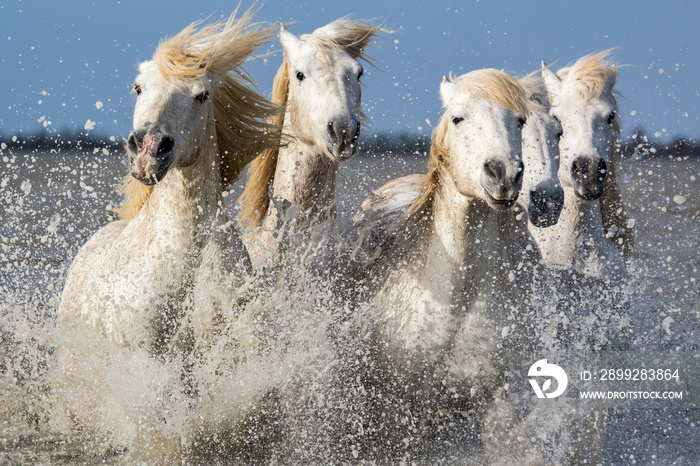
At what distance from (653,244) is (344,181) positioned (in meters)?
5.04

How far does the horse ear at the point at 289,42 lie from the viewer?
140 inches

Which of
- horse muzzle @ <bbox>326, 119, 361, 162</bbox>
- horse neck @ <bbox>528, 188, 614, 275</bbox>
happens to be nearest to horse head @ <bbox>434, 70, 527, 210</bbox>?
horse muzzle @ <bbox>326, 119, 361, 162</bbox>

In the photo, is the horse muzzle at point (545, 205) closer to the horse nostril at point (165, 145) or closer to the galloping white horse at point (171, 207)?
the galloping white horse at point (171, 207)

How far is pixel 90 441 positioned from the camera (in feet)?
12.0

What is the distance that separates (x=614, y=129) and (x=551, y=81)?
0.49 meters

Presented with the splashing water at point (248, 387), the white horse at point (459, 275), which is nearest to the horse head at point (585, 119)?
the white horse at point (459, 275)

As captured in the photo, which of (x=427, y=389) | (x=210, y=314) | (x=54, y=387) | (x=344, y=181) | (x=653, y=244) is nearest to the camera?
(x=210, y=314)

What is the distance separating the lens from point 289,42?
11.9 ft

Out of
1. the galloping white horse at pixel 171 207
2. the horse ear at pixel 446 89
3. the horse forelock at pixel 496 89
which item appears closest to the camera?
the galloping white horse at pixel 171 207

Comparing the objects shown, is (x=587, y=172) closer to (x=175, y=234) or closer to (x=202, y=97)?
(x=202, y=97)

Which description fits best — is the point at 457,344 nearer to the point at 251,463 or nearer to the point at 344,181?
the point at 251,463

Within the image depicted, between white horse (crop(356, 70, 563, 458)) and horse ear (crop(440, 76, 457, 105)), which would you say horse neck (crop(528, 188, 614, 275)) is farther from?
horse ear (crop(440, 76, 457, 105))

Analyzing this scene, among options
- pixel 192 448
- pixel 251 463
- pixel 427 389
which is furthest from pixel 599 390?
pixel 192 448

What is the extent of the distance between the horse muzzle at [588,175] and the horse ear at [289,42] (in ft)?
5.31
